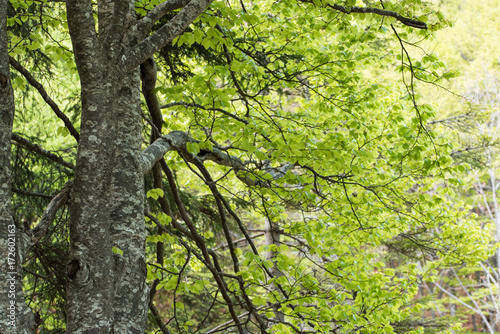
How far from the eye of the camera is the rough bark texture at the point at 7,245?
53.1 inches

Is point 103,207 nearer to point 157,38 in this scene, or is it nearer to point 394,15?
point 157,38

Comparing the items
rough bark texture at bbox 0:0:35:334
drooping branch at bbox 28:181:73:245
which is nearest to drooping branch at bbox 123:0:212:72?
rough bark texture at bbox 0:0:35:334

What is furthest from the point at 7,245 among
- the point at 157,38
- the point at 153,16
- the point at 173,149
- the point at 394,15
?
the point at 394,15

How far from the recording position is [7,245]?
55.1 inches

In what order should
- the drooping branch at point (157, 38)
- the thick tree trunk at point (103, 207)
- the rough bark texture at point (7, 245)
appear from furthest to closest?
the drooping branch at point (157, 38) < the thick tree trunk at point (103, 207) < the rough bark texture at point (7, 245)

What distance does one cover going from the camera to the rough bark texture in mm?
1349

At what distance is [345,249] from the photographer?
4.20m

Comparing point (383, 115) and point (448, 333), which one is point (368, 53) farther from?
point (448, 333)

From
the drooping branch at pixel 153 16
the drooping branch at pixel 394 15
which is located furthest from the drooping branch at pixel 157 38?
the drooping branch at pixel 394 15

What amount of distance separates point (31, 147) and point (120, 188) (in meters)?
1.03

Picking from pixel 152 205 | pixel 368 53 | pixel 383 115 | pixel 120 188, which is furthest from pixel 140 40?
pixel 383 115

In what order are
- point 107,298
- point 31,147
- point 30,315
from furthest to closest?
point 31,147, point 107,298, point 30,315

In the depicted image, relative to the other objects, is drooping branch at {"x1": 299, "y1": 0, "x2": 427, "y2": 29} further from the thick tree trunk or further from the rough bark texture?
the rough bark texture

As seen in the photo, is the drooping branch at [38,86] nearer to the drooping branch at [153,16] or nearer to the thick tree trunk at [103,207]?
the thick tree trunk at [103,207]
